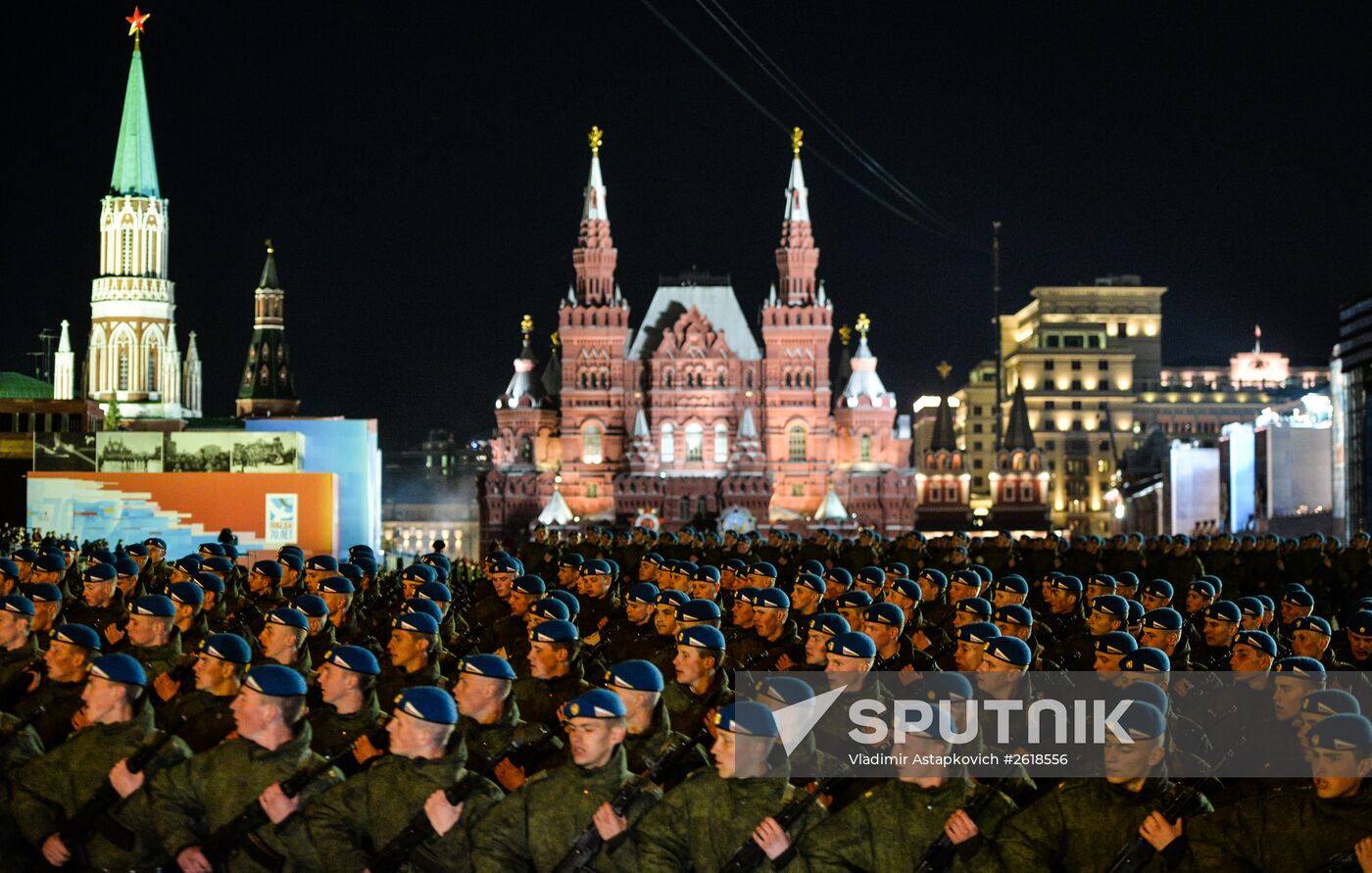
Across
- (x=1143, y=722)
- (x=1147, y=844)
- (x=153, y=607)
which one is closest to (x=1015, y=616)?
(x=1143, y=722)

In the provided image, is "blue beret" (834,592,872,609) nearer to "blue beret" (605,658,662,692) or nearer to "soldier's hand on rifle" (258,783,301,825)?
"blue beret" (605,658,662,692)

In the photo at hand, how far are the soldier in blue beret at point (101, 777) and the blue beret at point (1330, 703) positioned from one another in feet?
16.1

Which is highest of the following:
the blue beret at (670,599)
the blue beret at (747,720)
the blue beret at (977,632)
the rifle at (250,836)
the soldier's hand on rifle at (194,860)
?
the blue beret at (670,599)

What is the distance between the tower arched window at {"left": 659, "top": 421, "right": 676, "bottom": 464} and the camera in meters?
82.2

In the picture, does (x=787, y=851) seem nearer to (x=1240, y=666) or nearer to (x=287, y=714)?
(x=287, y=714)

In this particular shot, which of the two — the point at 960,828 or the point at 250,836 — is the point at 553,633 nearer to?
the point at 250,836

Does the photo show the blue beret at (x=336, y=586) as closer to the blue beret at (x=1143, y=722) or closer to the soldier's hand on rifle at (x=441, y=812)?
the soldier's hand on rifle at (x=441, y=812)

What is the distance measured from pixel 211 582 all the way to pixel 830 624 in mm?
6605

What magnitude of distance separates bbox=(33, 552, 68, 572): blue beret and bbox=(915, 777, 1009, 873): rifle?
38.2 feet

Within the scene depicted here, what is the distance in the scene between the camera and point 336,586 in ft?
45.5

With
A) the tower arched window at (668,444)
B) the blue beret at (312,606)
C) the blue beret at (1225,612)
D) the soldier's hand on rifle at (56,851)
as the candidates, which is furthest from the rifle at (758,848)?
the tower arched window at (668,444)

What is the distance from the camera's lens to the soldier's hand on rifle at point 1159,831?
6.68 metres

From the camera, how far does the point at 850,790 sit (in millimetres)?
7602

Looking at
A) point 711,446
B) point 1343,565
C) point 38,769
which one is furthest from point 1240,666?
point 711,446
